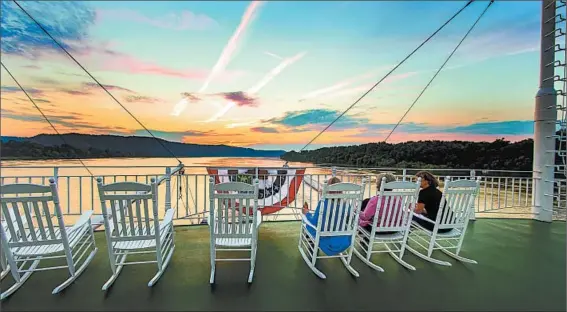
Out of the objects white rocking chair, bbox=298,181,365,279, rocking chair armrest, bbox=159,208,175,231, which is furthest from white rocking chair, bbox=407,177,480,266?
rocking chair armrest, bbox=159,208,175,231

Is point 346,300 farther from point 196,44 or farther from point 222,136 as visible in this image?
point 222,136

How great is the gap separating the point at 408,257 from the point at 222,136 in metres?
6.82

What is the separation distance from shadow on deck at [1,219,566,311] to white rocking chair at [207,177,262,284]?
0.86 feet

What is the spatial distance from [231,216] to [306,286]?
906mm

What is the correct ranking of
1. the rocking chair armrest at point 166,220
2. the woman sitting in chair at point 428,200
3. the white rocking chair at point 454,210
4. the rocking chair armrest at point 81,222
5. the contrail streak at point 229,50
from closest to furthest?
the rocking chair armrest at point 81,222, the rocking chair armrest at point 166,220, the white rocking chair at point 454,210, the woman sitting in chair at point 428,200, the contrail streak at point 229,50

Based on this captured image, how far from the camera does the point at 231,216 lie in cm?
244

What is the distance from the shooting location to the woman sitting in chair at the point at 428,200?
3135 mm

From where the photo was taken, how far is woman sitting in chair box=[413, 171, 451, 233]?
3.13m

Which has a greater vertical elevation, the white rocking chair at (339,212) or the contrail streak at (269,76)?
the contrail streak at (269,76)

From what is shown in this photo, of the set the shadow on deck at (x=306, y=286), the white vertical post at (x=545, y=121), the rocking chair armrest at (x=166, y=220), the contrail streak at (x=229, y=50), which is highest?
the contrail streak at (x=229, y=50)

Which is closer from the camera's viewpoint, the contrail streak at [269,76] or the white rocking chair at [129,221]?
the white rocking chair at [129,221]

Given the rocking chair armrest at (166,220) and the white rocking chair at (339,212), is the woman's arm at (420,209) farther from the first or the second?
the rocking chair armrest at (166,220)

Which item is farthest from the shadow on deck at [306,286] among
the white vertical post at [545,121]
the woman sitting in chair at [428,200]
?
the white vertical post at [545,121]

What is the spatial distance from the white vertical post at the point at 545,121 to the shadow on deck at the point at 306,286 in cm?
199
